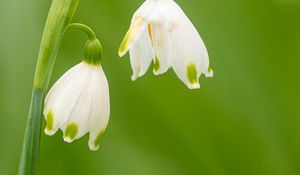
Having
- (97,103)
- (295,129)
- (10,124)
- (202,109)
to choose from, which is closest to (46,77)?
(97,103)

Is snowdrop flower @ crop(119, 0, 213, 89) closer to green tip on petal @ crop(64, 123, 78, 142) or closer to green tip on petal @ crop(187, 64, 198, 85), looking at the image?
green tip on petal @ crop(187, 64, 198, 85)

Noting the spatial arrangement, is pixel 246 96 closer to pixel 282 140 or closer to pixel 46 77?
pixel 282 140

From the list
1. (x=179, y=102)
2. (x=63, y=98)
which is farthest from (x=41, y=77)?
(x=179, y=102)

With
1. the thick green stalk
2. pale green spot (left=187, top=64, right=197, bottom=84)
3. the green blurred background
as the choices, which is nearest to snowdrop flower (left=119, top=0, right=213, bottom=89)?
pale green spot (left=187, top=64, right=197, bottom=84)

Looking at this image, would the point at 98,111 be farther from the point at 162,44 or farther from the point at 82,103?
the point at 162,44

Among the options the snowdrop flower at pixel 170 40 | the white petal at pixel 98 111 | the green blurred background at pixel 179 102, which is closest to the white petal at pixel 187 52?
the snowdrop flower at pixel 170 40

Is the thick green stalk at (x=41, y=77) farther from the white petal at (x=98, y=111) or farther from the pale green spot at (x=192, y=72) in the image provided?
the pale green spot at (x=192, y=72)
